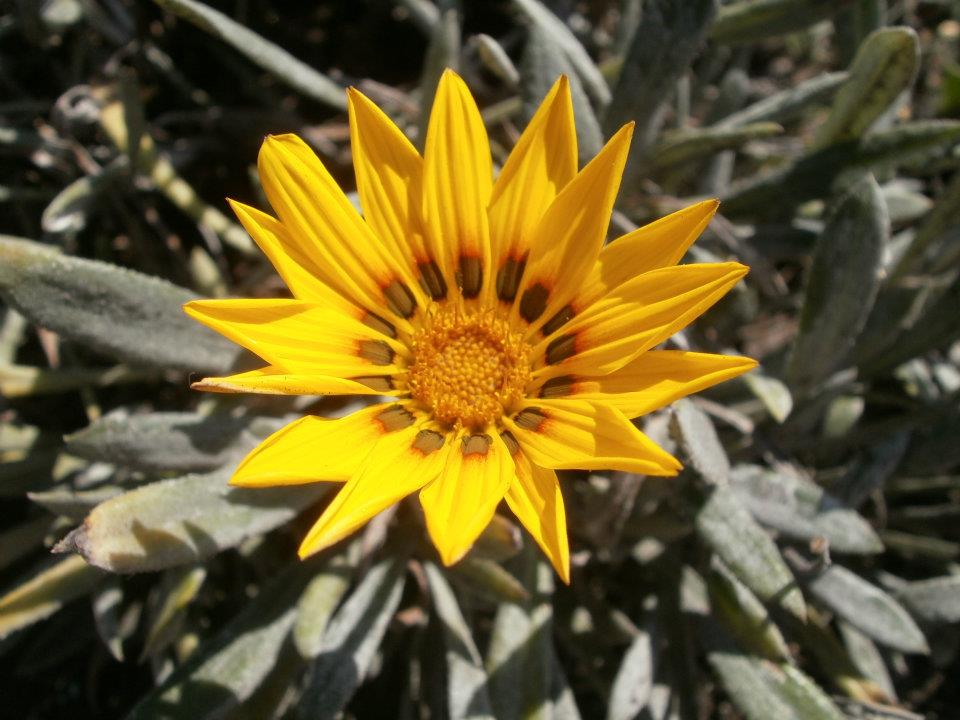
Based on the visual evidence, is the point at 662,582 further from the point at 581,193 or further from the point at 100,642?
the point at 100,642

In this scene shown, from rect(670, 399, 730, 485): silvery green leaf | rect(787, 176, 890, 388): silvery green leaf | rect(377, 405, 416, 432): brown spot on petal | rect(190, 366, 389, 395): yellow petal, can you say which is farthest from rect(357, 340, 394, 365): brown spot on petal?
rect(787, 176, 890, 388): silvery green leaf

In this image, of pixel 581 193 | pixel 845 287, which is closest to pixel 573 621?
pixel 845 287

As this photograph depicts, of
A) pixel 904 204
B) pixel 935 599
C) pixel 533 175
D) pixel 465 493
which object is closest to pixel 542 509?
pixel 465 493

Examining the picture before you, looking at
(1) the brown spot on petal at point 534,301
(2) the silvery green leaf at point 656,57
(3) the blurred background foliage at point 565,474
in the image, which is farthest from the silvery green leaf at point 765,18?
(1) the brown spot on petal at point 534,301

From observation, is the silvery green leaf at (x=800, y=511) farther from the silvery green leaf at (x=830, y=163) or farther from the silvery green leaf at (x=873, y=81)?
the silvery green leaf at (x=873, y=81)

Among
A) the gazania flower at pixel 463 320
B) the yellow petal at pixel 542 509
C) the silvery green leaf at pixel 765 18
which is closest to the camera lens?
the yellow petal at pixel 542 509

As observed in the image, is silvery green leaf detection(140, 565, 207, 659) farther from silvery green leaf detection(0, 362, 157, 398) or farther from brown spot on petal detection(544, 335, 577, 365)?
brown spot on petal detection(544, 335, 577, 365)
